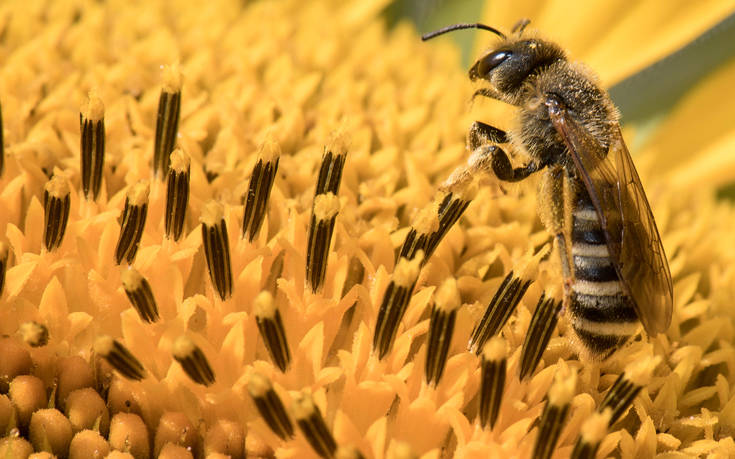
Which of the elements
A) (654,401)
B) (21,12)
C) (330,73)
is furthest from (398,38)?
(654,401)

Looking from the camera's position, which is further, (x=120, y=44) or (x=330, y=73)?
(x=330, y=73)

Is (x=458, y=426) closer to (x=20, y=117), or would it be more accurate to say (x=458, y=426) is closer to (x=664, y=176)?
(x=20, y=117)

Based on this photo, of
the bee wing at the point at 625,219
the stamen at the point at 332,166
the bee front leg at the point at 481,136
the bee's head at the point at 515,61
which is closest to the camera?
the bee wing at the point at 625,219

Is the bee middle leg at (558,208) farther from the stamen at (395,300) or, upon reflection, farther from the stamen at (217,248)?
the stamen at (217,248)

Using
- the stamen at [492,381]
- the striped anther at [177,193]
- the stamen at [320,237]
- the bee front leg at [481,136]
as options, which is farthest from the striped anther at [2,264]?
the bee front leg at [481,136]

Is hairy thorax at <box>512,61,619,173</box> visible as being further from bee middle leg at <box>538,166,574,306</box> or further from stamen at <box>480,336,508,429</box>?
stamen at <box>480,336,508,429</box>

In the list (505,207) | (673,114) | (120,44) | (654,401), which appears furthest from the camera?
(673,114)

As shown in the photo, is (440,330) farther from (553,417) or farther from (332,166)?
(332,166)
